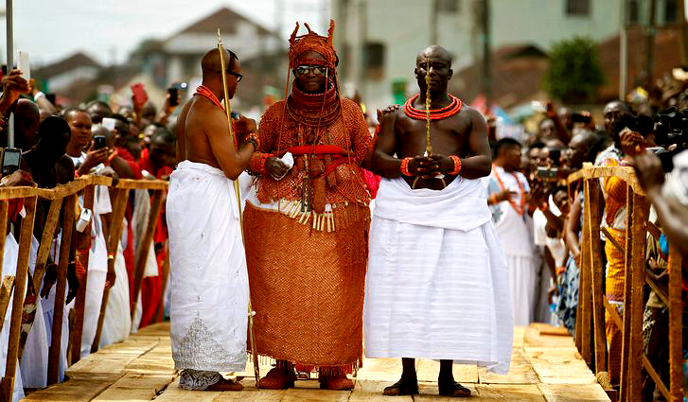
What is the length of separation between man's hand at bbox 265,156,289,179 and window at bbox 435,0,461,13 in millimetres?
59072

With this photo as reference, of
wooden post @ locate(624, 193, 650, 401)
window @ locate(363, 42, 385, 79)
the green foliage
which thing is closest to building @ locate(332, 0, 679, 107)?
window @ locate(363, 42, 385, 79)

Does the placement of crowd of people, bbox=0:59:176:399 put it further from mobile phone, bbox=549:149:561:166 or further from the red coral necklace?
mobile phone, bbox=549:149:561:166

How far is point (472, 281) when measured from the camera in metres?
7.43

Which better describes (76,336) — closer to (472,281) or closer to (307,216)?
(307,216)

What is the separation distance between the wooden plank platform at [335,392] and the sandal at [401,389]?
0.05m

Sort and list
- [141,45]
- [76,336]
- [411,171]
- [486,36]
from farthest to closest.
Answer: [141,45], [486,36], [76,336], [411,171]

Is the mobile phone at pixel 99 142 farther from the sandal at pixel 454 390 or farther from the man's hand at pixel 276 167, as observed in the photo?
the sandal at pixel 454 390

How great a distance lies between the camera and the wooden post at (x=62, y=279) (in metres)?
7.98

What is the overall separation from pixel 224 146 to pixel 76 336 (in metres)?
2.17

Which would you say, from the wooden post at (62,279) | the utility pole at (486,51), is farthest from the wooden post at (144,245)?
the utility pole at (486,51)

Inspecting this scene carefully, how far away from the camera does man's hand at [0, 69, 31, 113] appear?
736 cm

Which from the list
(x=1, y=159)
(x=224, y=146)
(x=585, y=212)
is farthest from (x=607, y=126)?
(x=1, y=159)

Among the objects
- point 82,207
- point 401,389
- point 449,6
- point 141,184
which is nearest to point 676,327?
point 401,389

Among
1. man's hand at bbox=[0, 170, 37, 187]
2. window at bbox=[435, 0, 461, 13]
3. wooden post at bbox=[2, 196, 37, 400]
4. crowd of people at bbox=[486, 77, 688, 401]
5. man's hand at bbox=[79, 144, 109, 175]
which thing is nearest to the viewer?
crowd of people at bbox=[486, 77, 688, 401]
